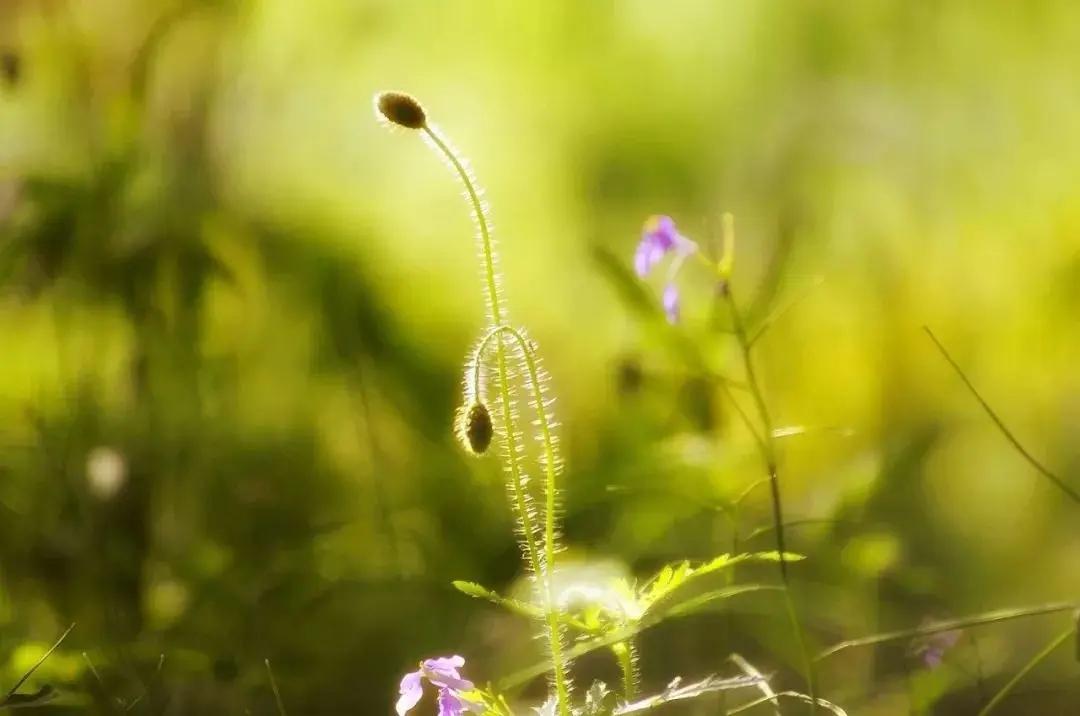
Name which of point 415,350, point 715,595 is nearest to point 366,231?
point 415,350

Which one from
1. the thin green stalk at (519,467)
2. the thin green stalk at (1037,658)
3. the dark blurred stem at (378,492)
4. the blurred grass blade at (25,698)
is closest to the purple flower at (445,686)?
the thin green stalk at (519,467)

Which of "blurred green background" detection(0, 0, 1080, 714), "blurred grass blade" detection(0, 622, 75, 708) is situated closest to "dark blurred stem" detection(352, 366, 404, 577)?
"blurred green background" detection(0, 0, 1080, 714)

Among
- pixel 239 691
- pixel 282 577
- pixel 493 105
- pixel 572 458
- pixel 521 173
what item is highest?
pixel 493 105

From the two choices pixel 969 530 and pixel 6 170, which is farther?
pixel 969 530

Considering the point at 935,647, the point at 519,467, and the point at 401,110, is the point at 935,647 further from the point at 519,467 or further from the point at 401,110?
the point at 401,110

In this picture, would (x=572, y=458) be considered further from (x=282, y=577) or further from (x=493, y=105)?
(x=493, y=105)

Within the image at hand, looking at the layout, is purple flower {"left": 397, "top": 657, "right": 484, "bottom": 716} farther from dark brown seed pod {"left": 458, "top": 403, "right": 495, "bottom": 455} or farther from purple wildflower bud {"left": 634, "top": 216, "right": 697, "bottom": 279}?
purple wildflower bud {"left": 634, "top": 216, "right": 697, "bottom": 279}

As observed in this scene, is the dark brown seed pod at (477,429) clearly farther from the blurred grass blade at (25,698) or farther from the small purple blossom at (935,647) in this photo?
the small purple blossom at (935,647)
